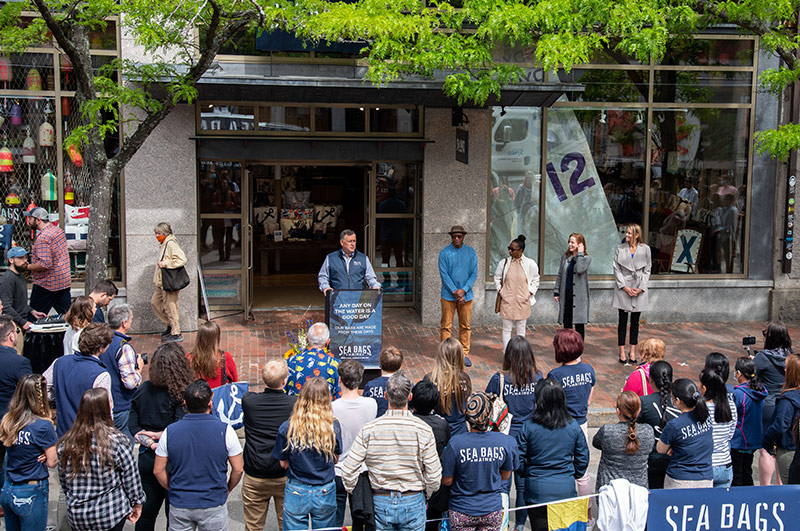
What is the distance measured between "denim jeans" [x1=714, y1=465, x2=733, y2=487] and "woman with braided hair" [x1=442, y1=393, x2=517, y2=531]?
1891mm

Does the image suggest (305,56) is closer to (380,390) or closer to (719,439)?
(380,390)

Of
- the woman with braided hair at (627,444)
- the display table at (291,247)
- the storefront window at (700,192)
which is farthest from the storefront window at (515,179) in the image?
the woman with braided hair at (627,444)

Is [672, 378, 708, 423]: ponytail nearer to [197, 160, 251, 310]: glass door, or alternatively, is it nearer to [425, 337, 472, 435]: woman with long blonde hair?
[425, 337, 472, 435]: woman with long blonde hair

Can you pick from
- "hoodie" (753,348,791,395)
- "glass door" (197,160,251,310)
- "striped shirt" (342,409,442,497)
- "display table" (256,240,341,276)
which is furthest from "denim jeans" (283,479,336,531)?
"display table" (256,240,341,276)

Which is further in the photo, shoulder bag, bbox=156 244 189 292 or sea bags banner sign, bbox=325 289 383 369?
shoulder bag, bbox=156 244 189 292

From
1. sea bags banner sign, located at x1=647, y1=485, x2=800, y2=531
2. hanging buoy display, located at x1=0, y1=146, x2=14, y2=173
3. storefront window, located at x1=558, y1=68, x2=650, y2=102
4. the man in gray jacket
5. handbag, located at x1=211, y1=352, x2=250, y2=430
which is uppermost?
storefront window, located at x1=558, y1=68, x2=650, y2=102

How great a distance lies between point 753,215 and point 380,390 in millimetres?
10237

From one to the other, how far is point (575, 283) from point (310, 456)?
661 centimetres

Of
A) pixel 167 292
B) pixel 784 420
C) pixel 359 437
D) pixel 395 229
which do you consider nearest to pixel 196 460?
pixel 359 437

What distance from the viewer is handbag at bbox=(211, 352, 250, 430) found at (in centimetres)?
666

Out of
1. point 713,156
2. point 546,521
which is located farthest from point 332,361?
point 713,156

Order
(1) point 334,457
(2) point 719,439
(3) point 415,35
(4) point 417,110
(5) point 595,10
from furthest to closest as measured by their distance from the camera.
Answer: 1. (4) point 417,110
2. (3) point 415,35
3. (5) point 595,10
4. (2) point 719,439
5. (1) point 334,457

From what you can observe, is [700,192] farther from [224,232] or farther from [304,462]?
[304,462]

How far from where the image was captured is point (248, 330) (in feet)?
44.0
